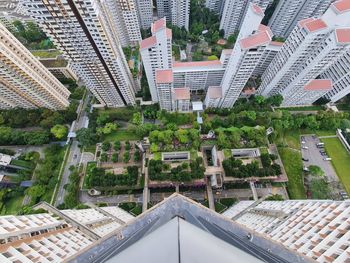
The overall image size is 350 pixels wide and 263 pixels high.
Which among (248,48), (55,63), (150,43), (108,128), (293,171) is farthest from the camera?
(55,63)

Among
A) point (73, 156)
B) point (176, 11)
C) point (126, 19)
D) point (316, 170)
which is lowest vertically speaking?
point (316, 170)

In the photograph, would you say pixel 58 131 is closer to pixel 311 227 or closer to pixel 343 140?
pixel 311 227

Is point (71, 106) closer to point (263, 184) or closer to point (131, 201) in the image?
point (131, 201)

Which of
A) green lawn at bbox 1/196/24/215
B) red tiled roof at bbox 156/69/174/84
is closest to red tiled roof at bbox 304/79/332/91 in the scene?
red tiled roof at bbox 156/69/174/84

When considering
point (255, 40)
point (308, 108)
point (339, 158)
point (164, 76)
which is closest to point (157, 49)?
point (164, 76)

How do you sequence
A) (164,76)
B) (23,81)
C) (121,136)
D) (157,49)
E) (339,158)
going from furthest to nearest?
(121,136) < (339,158) < (164,76) < (23,81) < (157,49)

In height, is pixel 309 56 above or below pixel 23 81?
above

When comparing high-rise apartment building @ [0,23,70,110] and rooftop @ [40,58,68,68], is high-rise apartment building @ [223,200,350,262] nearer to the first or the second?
high-rise apartment building @ [0,23,70,110]
